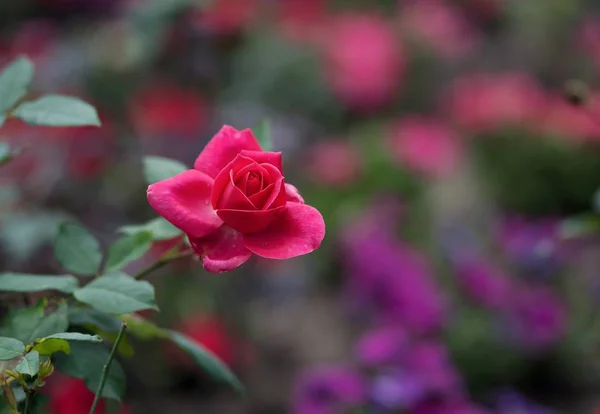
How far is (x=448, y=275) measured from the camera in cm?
192

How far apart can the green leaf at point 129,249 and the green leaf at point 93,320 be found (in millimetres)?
42

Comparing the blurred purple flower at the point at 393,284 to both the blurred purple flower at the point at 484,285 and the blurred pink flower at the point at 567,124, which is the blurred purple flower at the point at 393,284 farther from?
the blurred pink flower at the point at 567,124

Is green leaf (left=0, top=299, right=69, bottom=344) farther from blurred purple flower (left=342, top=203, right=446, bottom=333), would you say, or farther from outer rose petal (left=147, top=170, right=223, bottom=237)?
blurred purple flower (left=342, top=203, right=446, bottom=333)

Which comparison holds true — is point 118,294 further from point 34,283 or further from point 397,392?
point 397,392

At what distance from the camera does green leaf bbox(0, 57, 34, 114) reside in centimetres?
60

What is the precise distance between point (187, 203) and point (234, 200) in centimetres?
4

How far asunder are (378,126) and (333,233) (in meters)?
0.96

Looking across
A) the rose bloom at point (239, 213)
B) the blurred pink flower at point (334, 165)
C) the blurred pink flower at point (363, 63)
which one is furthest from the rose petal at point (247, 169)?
the blurred pink flower at point (363, 63)

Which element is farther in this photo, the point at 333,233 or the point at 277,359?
the point at 333,233

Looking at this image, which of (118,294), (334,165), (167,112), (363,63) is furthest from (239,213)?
(363,63)

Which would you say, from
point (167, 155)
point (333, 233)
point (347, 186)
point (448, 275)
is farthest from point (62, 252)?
point (347, 186)

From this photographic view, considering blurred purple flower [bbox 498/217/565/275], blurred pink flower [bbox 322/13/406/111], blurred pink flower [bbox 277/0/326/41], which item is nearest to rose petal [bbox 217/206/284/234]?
blurred purple flower [bbox 498/217/565/275]

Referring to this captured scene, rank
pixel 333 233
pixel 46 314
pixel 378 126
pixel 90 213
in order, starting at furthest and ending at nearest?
pixel 378 126 < pixel 333 233 < pixel 90 213 < pixel 46 314

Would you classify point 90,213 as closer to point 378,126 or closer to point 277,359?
point 277,359
